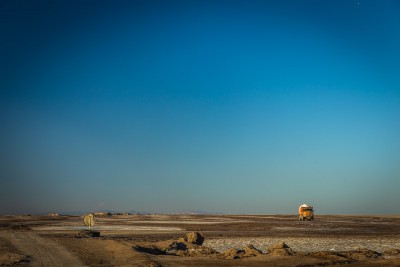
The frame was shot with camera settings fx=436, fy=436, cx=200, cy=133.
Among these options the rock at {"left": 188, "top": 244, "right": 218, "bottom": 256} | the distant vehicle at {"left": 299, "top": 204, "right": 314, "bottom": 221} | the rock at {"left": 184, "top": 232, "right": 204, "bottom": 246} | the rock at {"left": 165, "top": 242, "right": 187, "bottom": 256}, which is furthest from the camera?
the distant vehicle at {"left": 299, "top": 204, "right": 314, "bottom": 221}

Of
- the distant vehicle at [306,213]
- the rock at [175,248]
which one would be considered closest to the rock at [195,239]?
the rock at [175,248]

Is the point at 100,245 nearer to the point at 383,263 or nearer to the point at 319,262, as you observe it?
the point at 319,262

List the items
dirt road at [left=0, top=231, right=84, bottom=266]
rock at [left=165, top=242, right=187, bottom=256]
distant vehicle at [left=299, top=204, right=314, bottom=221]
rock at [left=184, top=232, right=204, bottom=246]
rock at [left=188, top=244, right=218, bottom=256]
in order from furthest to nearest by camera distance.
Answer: distant vehicle at [left=299, top=204, right=314, bottom=221] < rock at [left=184, top=232, right=204, bottom=246] < rock at [left=165, top=242, right=187, bottom=256] < rock at [left=188, top=244, right=218, bottom=256] < dirt road at [left=0, top=231, right=84, bottom=266]

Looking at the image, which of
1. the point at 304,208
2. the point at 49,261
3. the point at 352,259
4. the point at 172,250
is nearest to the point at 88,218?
the point at 172,250

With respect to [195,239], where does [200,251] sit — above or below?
below

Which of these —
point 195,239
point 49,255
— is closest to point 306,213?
point 195,239

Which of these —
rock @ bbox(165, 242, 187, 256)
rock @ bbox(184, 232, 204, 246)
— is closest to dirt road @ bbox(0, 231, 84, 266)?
rock @ bbox(165, 242, 187, 256)

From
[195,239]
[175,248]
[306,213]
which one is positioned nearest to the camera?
[175,248]

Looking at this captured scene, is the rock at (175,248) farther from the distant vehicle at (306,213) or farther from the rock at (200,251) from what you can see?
the distant vehicle at (306,213)

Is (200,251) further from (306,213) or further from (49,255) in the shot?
(306,213)

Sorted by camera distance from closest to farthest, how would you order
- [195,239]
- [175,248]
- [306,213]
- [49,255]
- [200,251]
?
[49,255]
[200,251]
[175,248]
[195,239]
[306,213]

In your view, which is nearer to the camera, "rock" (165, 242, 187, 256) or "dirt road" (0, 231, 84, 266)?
"dirt road" (0, 231, 84, 266)

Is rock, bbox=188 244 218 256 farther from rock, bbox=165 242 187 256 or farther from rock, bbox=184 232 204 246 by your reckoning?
rock, bbox=184 232 204 246

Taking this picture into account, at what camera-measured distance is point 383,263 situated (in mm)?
20156
